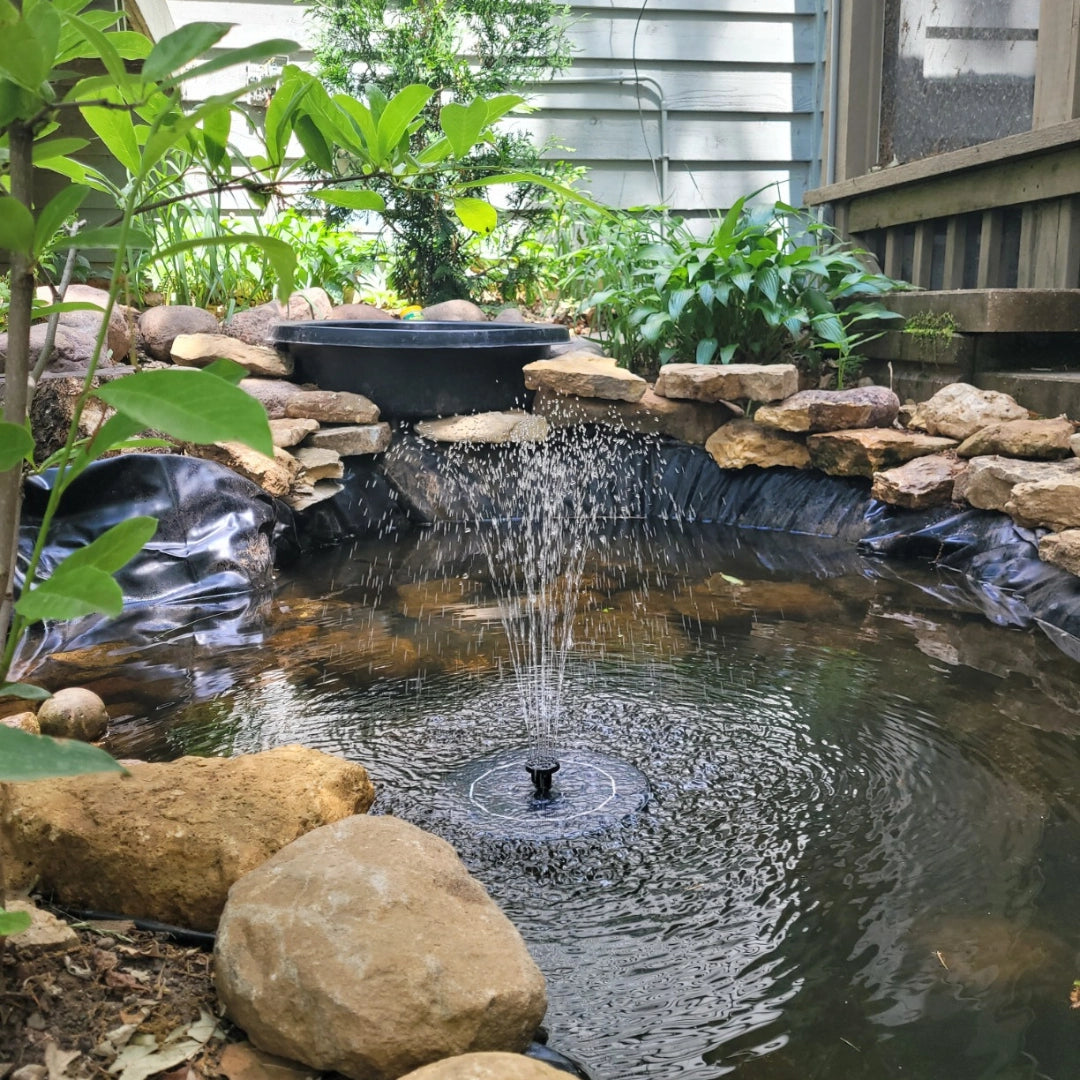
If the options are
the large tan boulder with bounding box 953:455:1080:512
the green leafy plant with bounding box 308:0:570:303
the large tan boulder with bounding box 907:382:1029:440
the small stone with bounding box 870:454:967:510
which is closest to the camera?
the large tan boulder with bounding box 953:455:1080:512

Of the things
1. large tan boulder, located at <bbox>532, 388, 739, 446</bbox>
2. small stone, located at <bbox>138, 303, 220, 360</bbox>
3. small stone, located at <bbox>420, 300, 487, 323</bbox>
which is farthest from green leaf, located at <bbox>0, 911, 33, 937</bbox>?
small stone, located at <bbox>420, 300, 487, 323</bbox>

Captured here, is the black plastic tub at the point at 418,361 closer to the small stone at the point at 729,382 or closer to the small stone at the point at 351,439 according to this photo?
the small stone at the point at 351,439

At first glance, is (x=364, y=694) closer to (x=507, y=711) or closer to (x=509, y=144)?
(x=507, y=711)

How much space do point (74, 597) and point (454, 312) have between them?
227 inches

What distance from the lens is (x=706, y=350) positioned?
5766 millimetres

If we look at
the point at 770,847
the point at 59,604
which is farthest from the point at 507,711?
the point at 59,604

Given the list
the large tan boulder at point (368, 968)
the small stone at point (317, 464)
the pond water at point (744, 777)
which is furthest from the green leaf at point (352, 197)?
the small stone at point (317, 464)

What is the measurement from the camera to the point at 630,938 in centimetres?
186

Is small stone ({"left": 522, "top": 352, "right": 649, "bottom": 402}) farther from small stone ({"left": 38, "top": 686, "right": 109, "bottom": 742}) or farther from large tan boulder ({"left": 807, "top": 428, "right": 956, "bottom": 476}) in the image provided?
small stone ({"left": 38, "top": 686, "right": 109, "bottom": 742})

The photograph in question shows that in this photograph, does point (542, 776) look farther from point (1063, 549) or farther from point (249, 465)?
point (249, 465)

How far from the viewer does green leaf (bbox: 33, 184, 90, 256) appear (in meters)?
0.89

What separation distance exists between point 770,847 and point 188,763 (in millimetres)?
1149

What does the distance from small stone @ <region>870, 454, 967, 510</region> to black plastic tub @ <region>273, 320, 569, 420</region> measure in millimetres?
1946

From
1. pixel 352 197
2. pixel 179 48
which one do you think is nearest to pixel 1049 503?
pixel 352 197
